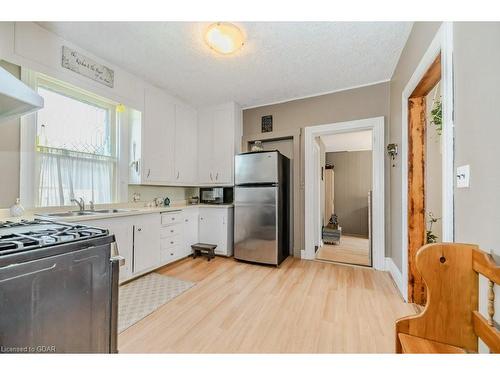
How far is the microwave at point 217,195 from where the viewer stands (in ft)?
11.9

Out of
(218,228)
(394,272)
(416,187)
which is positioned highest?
(416,187)

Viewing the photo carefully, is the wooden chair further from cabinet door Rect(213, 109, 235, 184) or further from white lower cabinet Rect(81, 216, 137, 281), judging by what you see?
cabinet door Rect(213, 109, 235, 184)

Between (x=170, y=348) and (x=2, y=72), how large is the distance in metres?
1.71

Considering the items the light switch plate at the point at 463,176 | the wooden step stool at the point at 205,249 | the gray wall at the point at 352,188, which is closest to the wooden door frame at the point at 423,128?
the light switch plate at the point at 463,176

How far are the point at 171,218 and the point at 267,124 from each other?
2163 millimetres

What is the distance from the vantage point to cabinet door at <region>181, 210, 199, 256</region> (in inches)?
124

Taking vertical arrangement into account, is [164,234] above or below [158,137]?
below

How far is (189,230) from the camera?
3.26 m

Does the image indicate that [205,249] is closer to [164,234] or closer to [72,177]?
[164,234]

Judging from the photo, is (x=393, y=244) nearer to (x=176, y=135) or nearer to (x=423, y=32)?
(x=423, y=32)

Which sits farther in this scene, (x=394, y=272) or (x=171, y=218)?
(x=171, y=218)

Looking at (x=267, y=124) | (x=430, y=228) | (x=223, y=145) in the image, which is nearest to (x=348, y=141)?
(x=267, y=124)

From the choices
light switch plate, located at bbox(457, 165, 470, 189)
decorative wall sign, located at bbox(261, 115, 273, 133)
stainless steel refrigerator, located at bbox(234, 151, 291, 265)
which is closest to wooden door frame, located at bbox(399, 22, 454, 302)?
light switch plate, located at bbox(457, 165, 470, 189)

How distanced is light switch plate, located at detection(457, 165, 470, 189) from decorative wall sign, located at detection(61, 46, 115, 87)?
321cm
